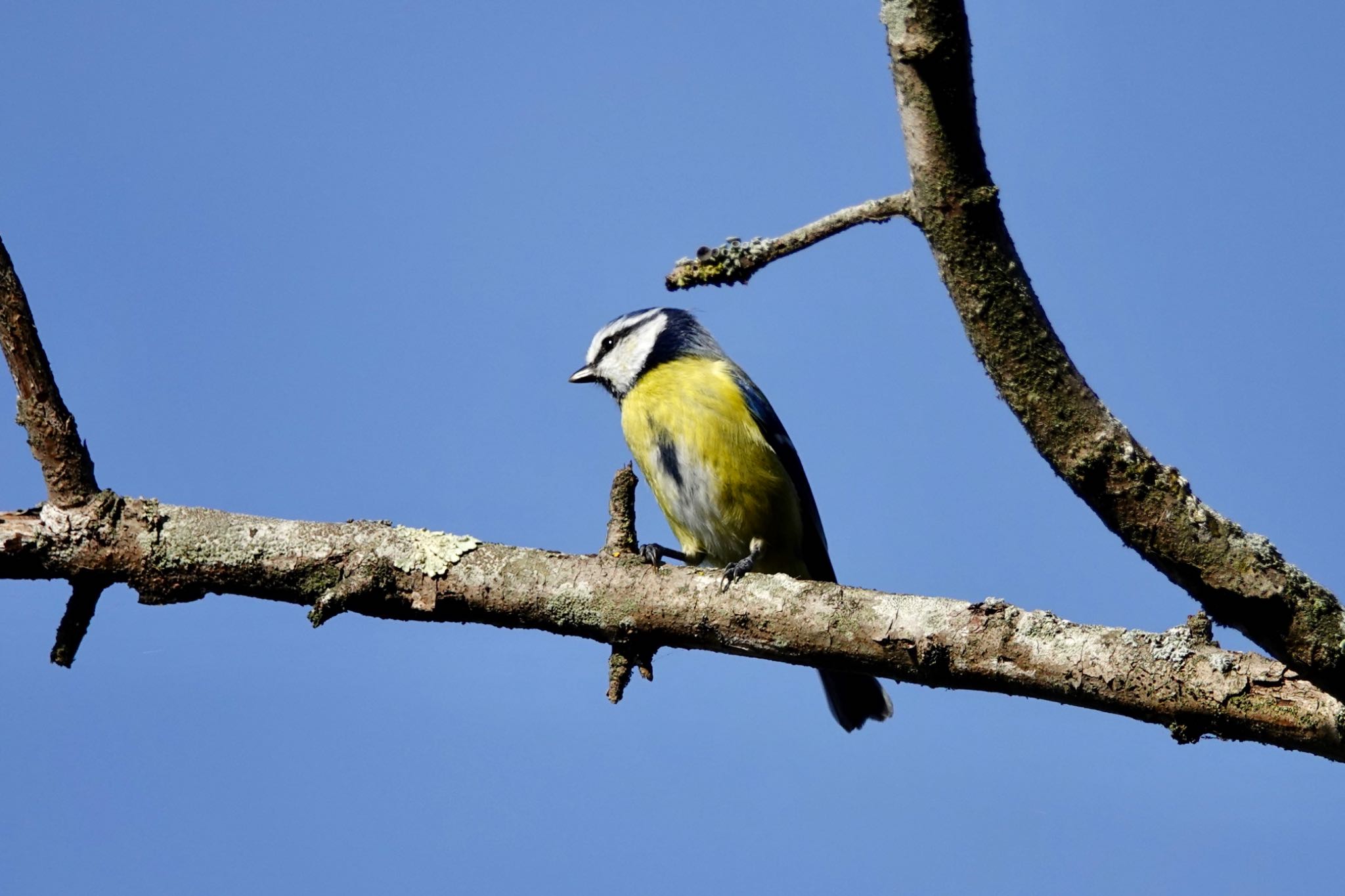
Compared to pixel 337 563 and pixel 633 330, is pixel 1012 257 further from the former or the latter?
pixel 633 330

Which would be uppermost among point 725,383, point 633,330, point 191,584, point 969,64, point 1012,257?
point 633,330

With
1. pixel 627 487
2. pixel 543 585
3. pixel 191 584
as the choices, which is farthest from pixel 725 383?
pixel 191 584

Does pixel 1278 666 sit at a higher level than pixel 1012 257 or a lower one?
lower

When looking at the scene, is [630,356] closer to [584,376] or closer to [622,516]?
[584,376]

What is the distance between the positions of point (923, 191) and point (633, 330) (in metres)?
4.38

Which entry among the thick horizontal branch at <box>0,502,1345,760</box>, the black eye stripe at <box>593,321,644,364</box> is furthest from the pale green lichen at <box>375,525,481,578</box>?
the black eye stripe at <box>593,321,644,364</box>

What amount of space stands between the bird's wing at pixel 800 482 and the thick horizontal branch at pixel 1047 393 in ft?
9.89

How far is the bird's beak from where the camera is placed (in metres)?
6.82

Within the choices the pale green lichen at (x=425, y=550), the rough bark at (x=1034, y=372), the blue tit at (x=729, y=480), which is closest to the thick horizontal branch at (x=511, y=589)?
the pale green lichen at (x=425, y=550)

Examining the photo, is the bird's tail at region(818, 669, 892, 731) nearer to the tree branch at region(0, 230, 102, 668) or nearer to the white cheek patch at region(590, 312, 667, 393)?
the white cheek patch at region(590, 312, 667, 393)

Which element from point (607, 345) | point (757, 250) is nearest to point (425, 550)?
point (757, 250)

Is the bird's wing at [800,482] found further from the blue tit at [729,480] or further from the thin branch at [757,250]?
the thin branch at [757,250]

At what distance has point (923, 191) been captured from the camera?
258 cm

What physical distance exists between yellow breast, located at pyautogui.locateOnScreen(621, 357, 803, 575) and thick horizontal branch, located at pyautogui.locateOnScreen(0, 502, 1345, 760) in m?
1.90
